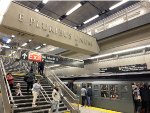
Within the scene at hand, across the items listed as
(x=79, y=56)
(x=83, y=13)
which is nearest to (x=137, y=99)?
(x=79, y=56)

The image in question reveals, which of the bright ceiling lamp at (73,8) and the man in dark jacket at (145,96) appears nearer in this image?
the man in dark jacket at (145,96)

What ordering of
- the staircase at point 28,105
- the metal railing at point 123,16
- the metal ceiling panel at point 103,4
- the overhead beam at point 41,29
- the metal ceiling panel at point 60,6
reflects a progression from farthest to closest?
the metal ceiling panel at point 103,4
the metal ceiling panel at point 60,6
the metal railing at point 123,16
the staircase at point 28,105
the overhead beam at point 41,29

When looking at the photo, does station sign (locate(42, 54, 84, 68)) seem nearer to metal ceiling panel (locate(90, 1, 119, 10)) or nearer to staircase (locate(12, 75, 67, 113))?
staircase (locate(12, 75, 67, 113))

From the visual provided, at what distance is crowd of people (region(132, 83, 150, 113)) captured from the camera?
35.0 feet

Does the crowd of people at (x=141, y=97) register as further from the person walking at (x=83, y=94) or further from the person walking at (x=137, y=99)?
the person walking at (x=83, y=94)

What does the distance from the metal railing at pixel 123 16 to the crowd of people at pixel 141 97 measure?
15.1 ft

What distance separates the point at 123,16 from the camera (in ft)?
30.8

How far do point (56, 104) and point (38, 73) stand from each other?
5.18m

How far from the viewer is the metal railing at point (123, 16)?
27.6 feet

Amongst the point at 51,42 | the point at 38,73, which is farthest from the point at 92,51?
the point at 38,73

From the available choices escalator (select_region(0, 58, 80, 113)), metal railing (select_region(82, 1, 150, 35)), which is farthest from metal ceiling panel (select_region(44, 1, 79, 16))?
escalator (select_region(0, 58, 80, 113))

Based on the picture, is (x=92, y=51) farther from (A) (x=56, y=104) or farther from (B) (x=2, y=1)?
(B) (x=2, y=1)

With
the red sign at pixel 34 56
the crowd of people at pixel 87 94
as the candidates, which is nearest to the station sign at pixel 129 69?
the crowd of people at pixel 87 94

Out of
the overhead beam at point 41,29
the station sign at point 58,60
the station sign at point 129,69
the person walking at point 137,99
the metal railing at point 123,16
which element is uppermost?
the metal railing at point 123,16
